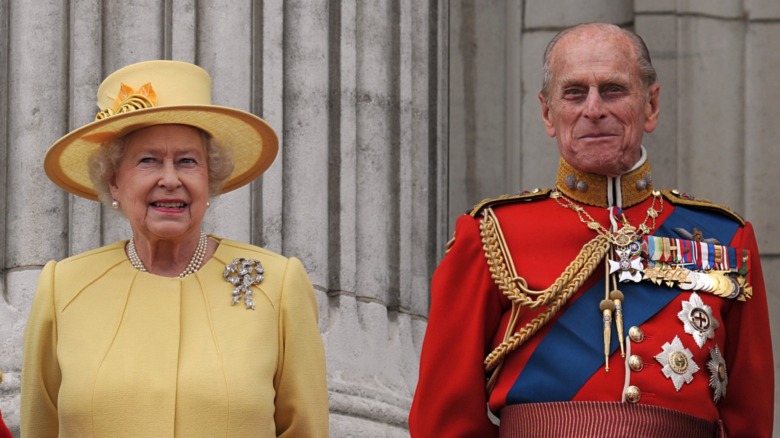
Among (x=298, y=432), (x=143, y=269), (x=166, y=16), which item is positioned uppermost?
(x=166, y=16)

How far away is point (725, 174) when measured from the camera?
9266mm

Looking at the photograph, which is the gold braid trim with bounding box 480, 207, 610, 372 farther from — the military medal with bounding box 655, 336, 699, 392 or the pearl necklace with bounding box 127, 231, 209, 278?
the pearl necklace with bounding box 127, 231, 209, 278

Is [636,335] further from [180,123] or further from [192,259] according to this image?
[180,123]

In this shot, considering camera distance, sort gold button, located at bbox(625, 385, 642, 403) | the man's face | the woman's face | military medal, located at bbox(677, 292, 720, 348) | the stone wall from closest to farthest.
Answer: gold button, located at bbox(625, 385, 642, 403), military medal, located at bbox(677, 292, 720, 348), the man's face, the woman's face, the stone wall

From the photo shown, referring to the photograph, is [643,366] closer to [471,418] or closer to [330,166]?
[471,418]

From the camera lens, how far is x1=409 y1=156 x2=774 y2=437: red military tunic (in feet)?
20.6

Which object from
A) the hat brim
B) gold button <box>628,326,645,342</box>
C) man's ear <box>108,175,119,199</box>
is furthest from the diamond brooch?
gold button <box>628,326,645,342</box>

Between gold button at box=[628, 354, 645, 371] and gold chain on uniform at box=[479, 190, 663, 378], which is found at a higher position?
gold chain on uniform at box=[479, 190, 663, 378]

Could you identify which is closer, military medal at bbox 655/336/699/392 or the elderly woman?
military medal at bbox 655/336/699/392

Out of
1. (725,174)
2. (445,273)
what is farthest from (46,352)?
(725,174)

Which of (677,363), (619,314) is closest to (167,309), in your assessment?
(619,314)

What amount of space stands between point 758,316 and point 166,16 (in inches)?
104

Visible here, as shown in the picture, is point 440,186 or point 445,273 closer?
point 445,273

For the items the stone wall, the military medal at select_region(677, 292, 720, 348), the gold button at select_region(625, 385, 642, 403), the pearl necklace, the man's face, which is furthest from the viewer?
the stone wall
